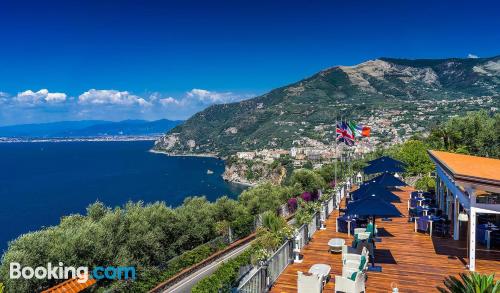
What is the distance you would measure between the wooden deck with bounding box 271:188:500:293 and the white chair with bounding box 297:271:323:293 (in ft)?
2.28

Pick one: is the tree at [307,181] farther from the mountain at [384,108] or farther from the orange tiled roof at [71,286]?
the mountain at [384,108]

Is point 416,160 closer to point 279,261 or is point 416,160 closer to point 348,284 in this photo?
point 279,261

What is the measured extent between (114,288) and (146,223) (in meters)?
5.33

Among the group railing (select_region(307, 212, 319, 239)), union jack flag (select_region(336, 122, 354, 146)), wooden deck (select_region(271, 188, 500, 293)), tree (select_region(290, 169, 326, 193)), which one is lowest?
tree (select_region(290, 169, 326, 193))

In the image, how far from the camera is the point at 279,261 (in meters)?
8.79

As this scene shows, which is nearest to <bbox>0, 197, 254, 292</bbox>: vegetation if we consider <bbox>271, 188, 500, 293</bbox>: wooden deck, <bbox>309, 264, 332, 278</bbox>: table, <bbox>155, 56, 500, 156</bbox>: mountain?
<bbox>271, 188, 500, 293</bbox>: wooden deck

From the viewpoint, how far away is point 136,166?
180875 mm

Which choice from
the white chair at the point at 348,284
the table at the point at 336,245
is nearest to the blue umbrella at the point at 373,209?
the table at the point at 336,245

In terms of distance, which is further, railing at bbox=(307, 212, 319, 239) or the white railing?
the white railing

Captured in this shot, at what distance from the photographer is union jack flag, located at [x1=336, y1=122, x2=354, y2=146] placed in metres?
19.8

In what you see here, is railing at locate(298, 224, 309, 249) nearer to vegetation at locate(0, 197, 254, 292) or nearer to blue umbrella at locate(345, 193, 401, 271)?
blue umbrella at locate(345, 193, 401, 271)

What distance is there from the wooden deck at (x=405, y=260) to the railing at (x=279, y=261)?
0.15m

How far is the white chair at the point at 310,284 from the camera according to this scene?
7.16 meters

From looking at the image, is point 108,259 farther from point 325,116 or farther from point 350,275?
point 325,116
